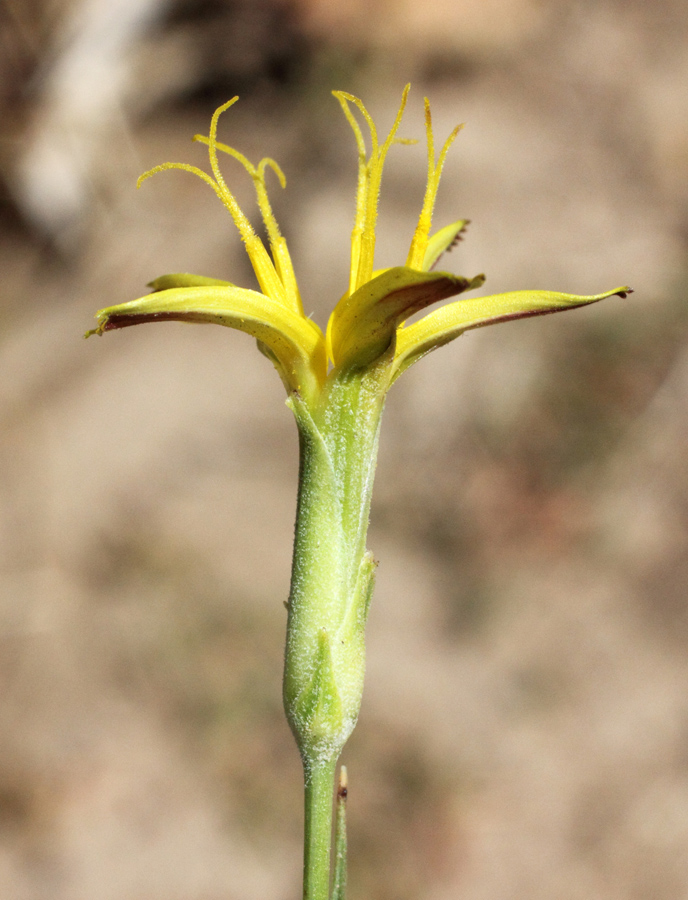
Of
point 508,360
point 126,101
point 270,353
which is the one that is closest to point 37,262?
point 126,101

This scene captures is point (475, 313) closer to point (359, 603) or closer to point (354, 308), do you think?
point (354, 308)

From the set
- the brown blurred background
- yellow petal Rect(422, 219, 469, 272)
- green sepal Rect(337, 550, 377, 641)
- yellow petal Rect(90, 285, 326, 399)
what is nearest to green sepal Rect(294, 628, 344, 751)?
green sepal Rect(337, 550, 377, 641)

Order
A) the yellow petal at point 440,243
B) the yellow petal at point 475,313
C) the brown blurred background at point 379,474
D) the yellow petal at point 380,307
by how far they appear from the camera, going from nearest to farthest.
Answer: the yellow petal at point 380,307 < the yellow petal at point 475,313 < the yellow petal at point 440,243 < the brown blurred background at point 379,474

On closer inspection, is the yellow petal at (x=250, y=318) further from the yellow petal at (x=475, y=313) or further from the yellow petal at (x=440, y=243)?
the yellow petal at (x=440, y=243)

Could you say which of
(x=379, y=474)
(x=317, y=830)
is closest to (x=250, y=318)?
(x=317, y=830)

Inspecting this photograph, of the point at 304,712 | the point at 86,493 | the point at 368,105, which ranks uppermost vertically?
the point at 368,105

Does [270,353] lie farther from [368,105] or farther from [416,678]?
[368,105]

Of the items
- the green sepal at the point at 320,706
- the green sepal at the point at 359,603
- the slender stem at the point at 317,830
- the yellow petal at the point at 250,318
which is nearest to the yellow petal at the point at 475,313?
the yellow petal at the point at 250,318
